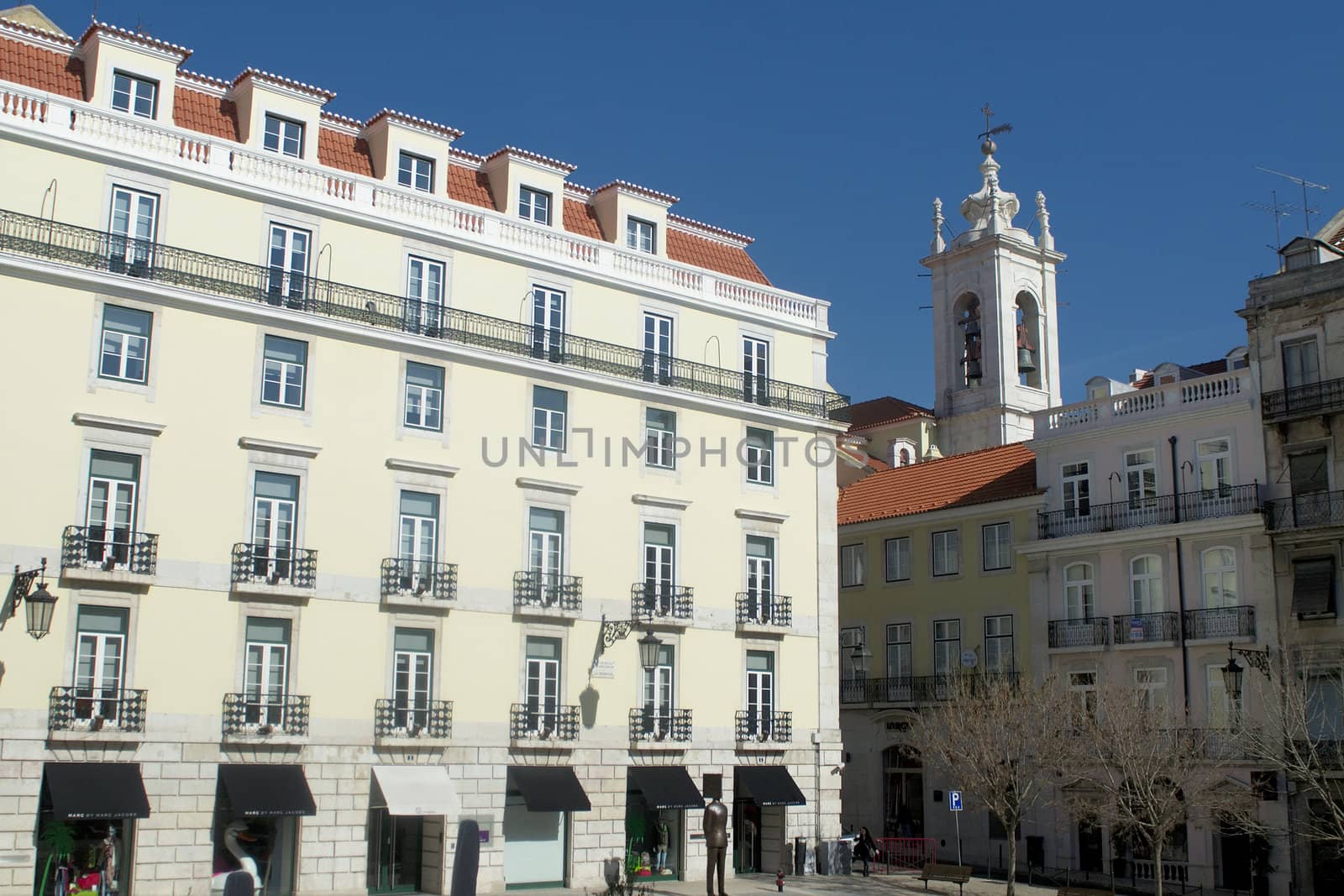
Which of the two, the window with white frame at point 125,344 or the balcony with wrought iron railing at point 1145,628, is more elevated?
the window with white frame at point 125,344

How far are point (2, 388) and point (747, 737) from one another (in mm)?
18721

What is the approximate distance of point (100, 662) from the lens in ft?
90.4

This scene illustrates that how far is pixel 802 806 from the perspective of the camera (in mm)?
37062

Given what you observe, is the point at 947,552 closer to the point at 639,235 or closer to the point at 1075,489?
the point at 1075,489

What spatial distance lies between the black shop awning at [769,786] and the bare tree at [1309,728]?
1073 cm

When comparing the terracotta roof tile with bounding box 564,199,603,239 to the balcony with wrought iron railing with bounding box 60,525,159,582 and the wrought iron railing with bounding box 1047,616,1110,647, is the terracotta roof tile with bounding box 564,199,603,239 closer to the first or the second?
the balcony with wrought iron railing with bounding box 60,525,159,582

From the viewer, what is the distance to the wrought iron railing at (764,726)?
119 ft

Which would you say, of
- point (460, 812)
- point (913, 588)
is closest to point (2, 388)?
point (460, 812)

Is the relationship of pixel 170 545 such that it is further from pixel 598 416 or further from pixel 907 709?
pixel 907 709

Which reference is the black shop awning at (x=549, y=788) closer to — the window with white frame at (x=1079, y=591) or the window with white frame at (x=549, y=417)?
the window with white frame at (x=549, y=417)

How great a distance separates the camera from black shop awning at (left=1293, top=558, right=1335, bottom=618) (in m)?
36.8

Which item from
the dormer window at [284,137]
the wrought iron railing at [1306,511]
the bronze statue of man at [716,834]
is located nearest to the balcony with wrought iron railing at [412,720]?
the bronze statue of man at [716,834]

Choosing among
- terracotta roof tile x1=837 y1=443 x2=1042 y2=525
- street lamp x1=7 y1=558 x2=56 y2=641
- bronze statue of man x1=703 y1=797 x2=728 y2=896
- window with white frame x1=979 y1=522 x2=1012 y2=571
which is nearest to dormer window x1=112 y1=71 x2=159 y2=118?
street lamp x1=7 y1=558 x2=56 y2=641

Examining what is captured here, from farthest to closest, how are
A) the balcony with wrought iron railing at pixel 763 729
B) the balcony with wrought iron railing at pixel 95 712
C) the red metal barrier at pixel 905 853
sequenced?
the red metal barrier at pixel 905 853, the balcony with wrought iron railing at pixel 763 729, the balcony with wrought iron railing at pixel 95 712
